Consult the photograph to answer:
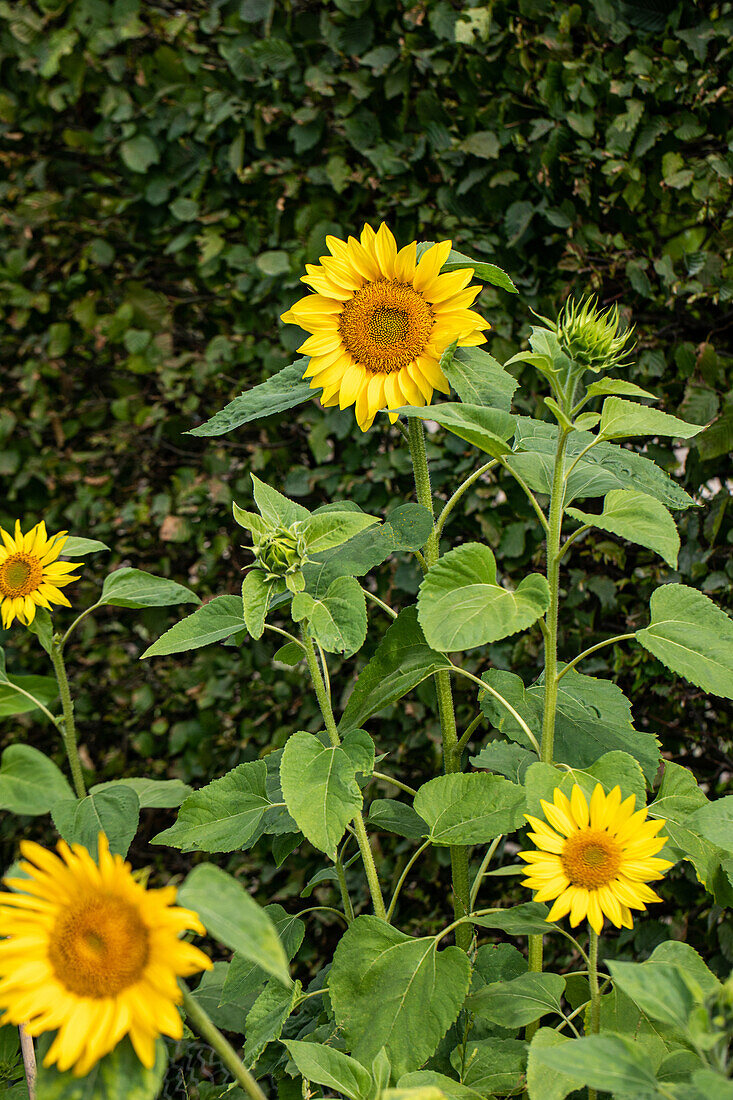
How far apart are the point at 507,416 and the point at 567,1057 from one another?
0.54 metres

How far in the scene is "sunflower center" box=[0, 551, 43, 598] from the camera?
113 cm

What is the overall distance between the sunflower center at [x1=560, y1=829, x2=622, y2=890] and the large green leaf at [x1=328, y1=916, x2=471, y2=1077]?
158 mm

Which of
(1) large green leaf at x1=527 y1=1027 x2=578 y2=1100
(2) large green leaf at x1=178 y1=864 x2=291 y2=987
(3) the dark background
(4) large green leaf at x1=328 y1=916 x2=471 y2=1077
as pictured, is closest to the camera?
(2) large green leaf at x1=178 y1=864 x2=291 y2=987

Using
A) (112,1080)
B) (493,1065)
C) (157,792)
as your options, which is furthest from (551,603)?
(157,792)

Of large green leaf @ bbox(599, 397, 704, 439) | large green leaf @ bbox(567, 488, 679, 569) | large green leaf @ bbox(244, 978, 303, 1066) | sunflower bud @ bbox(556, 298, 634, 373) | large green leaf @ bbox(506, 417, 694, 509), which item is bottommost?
large green leaf @ bbox(244, 978, 303, 1066)

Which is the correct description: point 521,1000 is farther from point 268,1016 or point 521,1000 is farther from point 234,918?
point 234,918

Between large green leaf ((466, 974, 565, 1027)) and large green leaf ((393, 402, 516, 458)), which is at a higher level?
large green leaf ((393, 402, 516, 458))

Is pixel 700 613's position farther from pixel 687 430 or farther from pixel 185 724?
pixel 185 724

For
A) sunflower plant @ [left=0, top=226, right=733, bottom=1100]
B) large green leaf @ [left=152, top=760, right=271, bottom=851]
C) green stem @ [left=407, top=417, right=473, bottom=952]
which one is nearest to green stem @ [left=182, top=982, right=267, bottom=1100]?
sunflower plant @ [left=0, top=226, right=733, bottom=1100]

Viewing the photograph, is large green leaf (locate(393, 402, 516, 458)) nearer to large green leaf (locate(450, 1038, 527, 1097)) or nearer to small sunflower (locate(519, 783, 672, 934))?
small sunflower (locate(519, 783, 672, 934))

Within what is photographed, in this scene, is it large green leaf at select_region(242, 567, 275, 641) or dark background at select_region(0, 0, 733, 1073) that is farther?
dark background at select_region(0, 0, 733, 1073)

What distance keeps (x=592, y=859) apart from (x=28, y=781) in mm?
562

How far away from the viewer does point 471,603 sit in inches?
30.9

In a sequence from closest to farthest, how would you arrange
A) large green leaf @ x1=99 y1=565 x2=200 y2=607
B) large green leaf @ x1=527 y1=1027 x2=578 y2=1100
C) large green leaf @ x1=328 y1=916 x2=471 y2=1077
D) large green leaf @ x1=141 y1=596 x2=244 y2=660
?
large green leaf @ x1=527 y1=1027 x2=578 y2=1100, large green leaf @ x1=328 y1=916 x2=471 y2=1077, large green leaf @ x1=141 y1=596 x2=244 y2=660, large green leaf @ x1=99 y1=565 x2=200 y2=607
